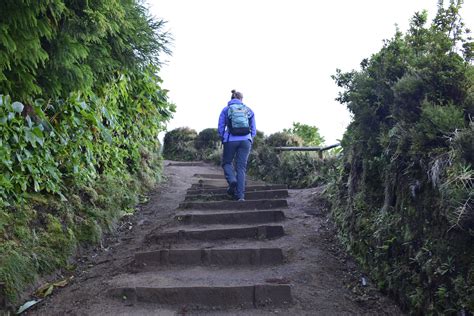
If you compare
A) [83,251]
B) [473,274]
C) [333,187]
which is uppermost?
[333,187]

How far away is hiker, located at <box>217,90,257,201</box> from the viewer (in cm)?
747

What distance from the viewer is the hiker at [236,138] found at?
24.5 ft

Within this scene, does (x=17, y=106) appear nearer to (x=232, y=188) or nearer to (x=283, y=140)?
(x=232, y=188)

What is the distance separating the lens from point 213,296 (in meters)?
4.39

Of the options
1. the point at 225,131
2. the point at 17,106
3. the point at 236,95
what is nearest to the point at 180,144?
the point at 236,95

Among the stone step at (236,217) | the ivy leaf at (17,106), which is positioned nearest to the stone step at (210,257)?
the stone step at (236,217)

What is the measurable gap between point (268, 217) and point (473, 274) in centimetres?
386

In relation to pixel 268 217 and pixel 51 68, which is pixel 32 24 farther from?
pixel 268 217

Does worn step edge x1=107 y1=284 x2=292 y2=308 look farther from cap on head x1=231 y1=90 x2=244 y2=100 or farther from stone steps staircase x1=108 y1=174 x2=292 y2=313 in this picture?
cap on head x1=231 y1=90 x2=244 y2=100

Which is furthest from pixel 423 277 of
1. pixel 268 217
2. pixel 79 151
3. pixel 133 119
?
pixel 133 119

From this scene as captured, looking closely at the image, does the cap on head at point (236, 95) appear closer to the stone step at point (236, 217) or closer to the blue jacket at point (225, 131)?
the blue jacket at point (225, 131)

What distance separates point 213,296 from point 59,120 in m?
3.08

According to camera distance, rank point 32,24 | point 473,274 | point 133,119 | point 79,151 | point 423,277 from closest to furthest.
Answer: point 473,274 < point 423,277 < point 32,24 < point 79,151 < point 133,119

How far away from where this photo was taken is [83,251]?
5727 millimetres
